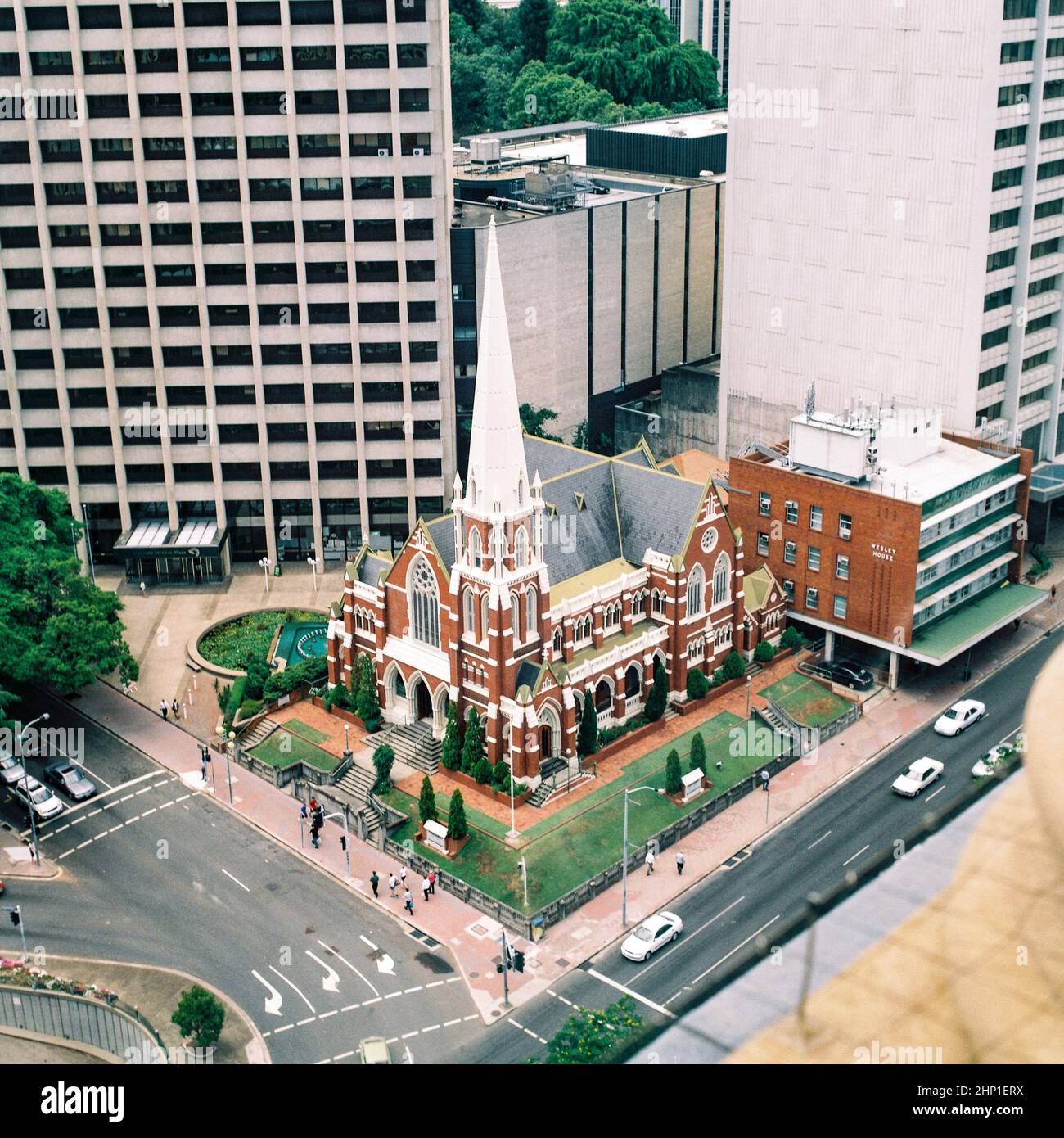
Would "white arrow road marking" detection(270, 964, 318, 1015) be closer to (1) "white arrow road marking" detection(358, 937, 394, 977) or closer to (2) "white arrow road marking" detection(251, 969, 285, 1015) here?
(2) "white arrow road marking" detection(251, 969, 285, 1015)

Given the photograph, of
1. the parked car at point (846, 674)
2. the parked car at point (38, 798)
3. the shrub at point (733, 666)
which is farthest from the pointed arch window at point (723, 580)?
the parked car at point (38, 798)

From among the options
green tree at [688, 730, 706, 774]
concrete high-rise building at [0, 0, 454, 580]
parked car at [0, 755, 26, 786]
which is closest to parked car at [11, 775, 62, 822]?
parked car at [0, 755, 26, 786]

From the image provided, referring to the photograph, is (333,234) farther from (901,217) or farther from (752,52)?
(901,217)

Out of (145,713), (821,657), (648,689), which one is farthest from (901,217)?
(145,713)

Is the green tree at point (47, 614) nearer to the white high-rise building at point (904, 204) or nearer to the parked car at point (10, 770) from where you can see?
the parked car at point (10, 770)

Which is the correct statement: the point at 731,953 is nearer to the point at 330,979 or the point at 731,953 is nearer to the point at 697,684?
the point at 330,979

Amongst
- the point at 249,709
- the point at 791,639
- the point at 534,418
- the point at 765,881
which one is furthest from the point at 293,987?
the point at 534,418

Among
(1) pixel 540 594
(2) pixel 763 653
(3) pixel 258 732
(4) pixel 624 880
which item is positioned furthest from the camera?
(2) pixel 763 653

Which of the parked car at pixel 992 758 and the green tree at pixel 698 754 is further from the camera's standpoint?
the green tree at pixel 698 754
